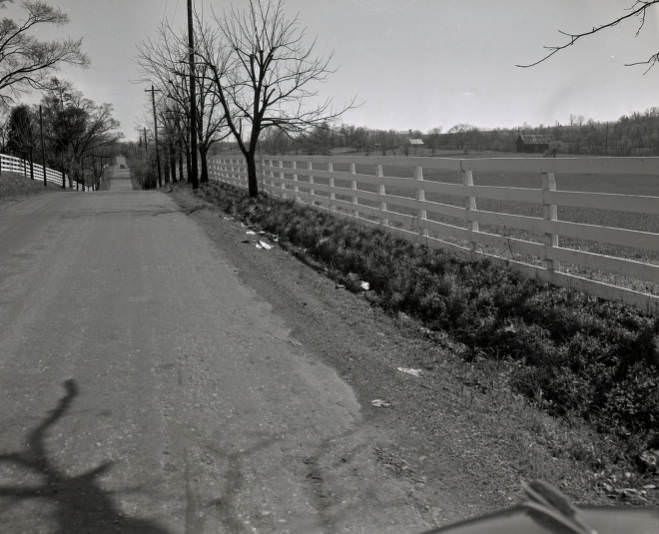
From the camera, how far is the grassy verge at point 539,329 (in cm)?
446

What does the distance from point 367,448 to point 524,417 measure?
122cm

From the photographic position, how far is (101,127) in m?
79.4

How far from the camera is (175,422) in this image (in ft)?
13.1

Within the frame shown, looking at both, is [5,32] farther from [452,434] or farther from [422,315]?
[452,434]

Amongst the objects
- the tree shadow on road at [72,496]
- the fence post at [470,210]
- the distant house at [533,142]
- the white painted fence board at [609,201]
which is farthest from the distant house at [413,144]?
the tree shadow on road at [72,496]

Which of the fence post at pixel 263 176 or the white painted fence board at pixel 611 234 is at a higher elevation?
the fence post at pixel 263 176

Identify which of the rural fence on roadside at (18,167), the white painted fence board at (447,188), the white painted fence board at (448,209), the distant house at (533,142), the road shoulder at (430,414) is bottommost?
the road shoulder at (430,414)

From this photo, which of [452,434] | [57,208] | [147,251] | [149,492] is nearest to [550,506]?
[149,492]

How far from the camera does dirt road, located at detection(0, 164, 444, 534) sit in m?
3.03

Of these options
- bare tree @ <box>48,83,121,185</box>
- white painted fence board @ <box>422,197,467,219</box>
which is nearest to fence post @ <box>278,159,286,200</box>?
white painted fence board @ <box>422,197,467,219</box>

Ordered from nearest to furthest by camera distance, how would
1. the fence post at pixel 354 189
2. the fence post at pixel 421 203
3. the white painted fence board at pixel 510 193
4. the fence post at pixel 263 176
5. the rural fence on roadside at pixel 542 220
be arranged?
the rural fence on roadside at pixel 542 220 → the white painted fence board at pixel 510 193 → the fence post at pixel 421 203 → the fence post at pixel 354 189 → the fence post at pixel 263 176

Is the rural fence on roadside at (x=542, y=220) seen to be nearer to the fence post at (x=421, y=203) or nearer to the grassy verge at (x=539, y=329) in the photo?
the fence post at (x=421, y=203)

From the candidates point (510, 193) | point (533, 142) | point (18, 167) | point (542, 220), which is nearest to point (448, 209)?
point (510, 193)

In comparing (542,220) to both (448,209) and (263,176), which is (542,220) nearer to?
(448,209)
